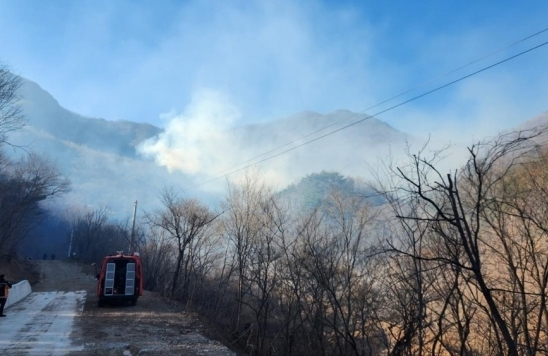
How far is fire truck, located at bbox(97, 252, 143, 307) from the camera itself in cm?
1823

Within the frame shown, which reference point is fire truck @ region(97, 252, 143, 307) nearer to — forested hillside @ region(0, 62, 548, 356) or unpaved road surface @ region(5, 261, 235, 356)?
unpaved road surface @ region(5, 261, 235, 356)

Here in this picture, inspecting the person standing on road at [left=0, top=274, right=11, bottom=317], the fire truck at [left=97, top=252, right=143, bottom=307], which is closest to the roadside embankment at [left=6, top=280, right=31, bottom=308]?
the person standing on road at [left=0, top=274, right=11, bottom=317]

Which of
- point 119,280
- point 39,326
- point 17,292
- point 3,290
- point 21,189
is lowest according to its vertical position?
point 39,326

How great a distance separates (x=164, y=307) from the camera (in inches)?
753

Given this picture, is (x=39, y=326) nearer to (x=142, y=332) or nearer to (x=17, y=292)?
(x=142, y=332)

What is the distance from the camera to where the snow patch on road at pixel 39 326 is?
33.7ft

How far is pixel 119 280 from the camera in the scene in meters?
18.5

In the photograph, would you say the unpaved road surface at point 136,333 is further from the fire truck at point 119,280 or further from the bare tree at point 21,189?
the bare tree at point 21,189

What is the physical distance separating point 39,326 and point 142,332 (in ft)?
13.1

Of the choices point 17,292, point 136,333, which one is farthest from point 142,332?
point 17,292

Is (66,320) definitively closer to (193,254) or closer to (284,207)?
(284,207)

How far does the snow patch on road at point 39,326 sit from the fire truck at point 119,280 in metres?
1.31

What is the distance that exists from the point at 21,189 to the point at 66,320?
99.6 feet

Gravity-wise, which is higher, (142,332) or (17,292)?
(17,292)
